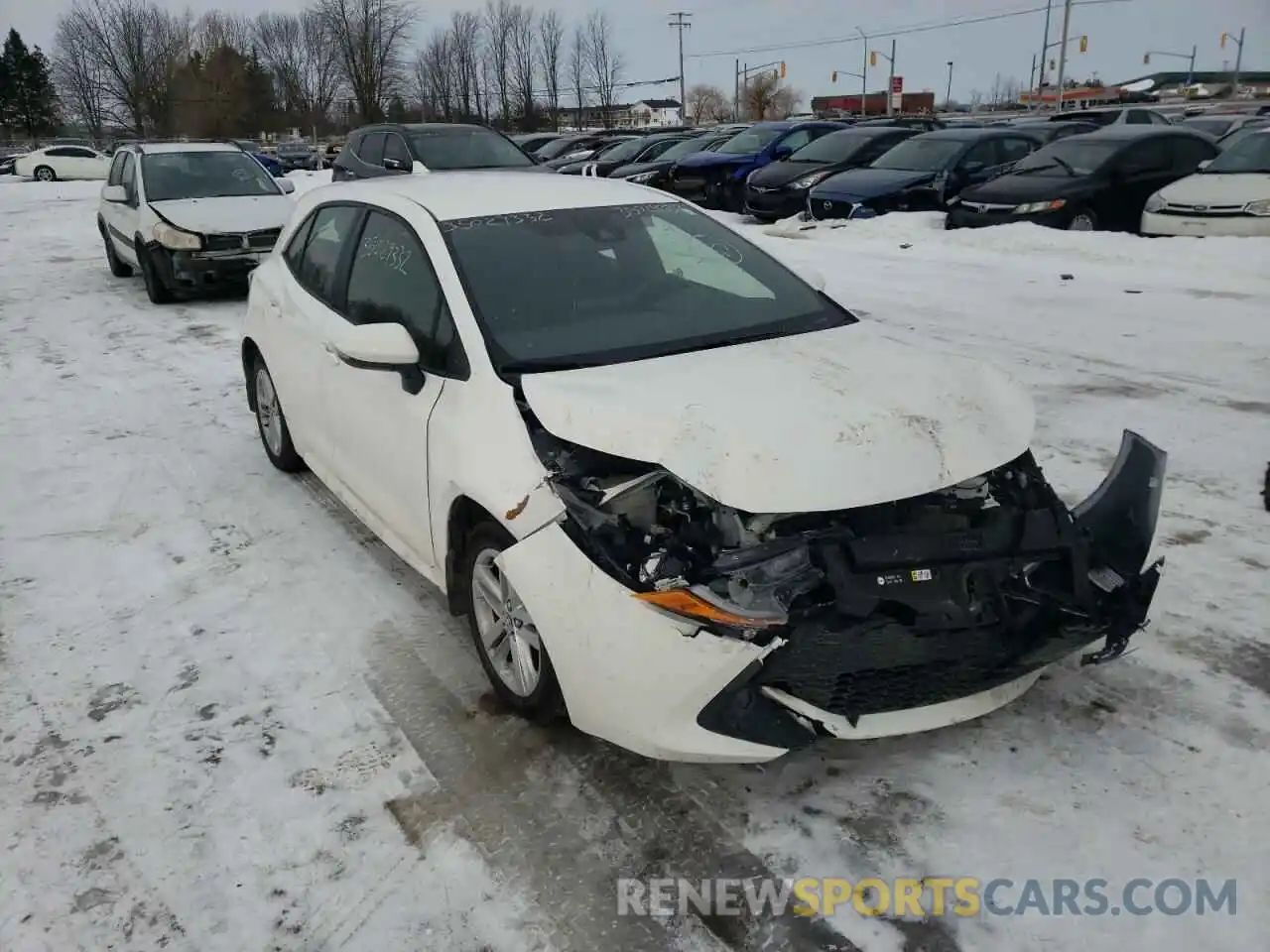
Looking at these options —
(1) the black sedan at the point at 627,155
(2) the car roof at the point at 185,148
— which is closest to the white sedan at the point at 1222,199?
(2) the car roof at the point at 185,148

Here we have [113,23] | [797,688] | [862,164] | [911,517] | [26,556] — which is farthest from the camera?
[113,23]

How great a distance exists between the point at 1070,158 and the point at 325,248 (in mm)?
11568

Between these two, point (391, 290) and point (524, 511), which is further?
point (391, 290)

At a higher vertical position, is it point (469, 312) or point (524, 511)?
point (469, 312)

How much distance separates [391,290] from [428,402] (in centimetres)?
73

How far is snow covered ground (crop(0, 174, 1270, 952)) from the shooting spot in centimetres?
249

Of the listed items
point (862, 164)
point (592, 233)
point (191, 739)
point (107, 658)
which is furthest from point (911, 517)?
point (862, 164)

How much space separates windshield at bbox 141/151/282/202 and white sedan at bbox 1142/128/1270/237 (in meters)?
10.8

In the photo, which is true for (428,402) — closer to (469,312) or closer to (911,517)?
(469,312)

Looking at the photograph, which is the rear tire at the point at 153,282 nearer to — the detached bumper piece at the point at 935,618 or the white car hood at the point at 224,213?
the white car hood at the point at 224,213

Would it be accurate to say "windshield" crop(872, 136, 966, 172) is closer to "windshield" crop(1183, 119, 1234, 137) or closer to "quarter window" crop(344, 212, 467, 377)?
"windshield" crop(1183, 119, 1234, 137)

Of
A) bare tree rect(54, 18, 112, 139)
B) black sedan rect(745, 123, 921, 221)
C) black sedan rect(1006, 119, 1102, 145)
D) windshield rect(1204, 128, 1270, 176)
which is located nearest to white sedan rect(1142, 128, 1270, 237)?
windshield rect(1204, 128, 1270, 176)

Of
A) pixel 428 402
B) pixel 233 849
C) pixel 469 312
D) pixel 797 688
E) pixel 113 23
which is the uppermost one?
pixel 113 23

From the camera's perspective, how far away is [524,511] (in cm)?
288
